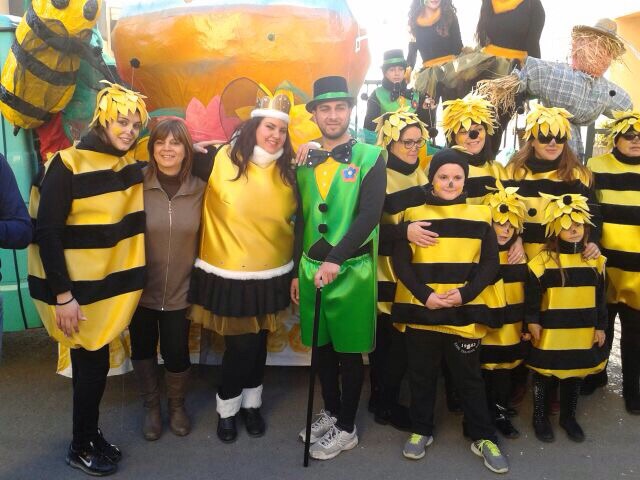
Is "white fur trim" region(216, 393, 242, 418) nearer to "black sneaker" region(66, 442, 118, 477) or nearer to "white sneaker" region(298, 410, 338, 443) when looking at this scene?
"white sneaker" region(298, 410, 338, 443)

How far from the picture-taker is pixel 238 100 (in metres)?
3.63

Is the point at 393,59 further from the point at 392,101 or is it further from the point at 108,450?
the point at 108,450

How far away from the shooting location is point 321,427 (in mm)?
3227

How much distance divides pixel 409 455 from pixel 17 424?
92.3 inches

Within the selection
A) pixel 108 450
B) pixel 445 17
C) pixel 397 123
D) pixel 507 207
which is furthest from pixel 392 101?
pixel 108 450

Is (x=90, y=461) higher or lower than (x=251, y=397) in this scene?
lower

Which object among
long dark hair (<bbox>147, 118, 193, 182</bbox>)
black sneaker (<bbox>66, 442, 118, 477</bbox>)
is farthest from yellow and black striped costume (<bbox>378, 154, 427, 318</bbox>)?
black sneaker (<bbox>66, 442, 118, 477</bbox>)

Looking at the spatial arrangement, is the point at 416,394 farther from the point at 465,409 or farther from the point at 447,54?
the point at 447,54

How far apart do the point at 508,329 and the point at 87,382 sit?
7.41 ft

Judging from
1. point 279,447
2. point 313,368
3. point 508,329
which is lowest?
point 279,447

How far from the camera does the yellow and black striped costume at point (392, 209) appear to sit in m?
3.15

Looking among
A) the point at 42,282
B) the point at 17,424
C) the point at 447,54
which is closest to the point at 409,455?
the point at 42,282

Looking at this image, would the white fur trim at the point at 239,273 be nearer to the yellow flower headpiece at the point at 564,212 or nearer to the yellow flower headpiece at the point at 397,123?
the yellow flower headpiece at the point at 397,123

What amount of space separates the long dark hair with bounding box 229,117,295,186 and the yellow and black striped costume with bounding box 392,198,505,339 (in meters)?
0.72
